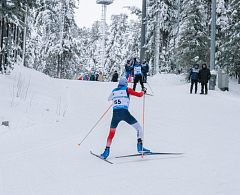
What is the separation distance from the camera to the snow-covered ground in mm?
5000

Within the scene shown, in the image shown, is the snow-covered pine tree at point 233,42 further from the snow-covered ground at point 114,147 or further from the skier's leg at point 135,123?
the skier's leg at point 135,123

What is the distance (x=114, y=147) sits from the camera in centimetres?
801

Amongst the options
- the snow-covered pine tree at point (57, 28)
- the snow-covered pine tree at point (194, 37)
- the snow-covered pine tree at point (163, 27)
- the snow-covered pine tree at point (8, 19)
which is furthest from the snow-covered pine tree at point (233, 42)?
the snow-covered pine tree at point (57, 28)

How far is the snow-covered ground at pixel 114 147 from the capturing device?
5.00m

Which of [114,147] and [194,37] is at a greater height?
[194,37]

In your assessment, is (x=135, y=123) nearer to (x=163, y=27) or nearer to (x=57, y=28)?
(x=163, y=27)

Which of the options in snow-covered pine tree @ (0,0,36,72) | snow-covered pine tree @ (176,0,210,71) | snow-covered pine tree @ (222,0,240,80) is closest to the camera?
snow-covered pine tree @ (0,0,36,72)

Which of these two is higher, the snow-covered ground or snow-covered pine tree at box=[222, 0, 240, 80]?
snow-covered pine tree at box=[222, 0, 240, 80]

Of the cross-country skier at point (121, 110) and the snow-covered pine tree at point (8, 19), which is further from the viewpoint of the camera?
the snow-covered pine tree at point (8, 19)

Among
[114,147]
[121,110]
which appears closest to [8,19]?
[114,147]

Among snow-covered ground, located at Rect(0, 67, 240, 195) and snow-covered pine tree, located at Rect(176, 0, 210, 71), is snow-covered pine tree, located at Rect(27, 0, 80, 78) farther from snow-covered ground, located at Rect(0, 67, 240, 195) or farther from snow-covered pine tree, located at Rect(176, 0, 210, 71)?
snow-covered ground, located at Rect(0, 67, 240, 195)

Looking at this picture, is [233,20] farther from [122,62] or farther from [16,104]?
[122,62]

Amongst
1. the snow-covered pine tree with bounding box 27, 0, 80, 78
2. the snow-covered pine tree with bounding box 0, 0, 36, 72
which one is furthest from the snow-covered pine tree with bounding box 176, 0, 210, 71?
the snow-covered pine tree with bounding box 27, 0, 80, 78

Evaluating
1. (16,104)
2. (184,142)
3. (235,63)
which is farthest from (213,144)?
(235,63)
